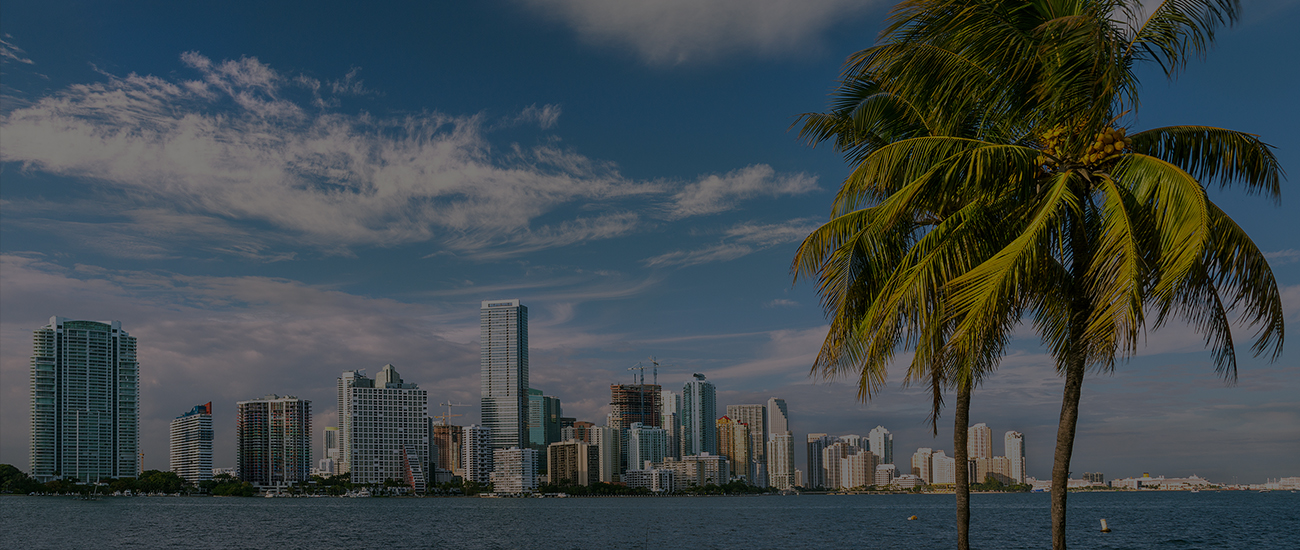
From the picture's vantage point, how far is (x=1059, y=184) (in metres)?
7.20

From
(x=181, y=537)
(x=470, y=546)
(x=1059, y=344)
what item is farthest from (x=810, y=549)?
(x=181, y=537)

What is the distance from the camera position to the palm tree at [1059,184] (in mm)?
6953

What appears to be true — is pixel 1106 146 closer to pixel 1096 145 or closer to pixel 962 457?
pixel 1096 145

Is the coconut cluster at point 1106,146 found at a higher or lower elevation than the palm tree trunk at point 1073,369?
higher

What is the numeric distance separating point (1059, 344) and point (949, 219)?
1.71 meters

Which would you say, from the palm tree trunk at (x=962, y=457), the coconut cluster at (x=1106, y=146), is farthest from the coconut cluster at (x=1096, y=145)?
the palm tree trunk at (x=962, y=457)

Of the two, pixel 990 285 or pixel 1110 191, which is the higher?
pixel 1110 191

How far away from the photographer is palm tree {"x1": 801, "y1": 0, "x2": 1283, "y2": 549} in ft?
22.8

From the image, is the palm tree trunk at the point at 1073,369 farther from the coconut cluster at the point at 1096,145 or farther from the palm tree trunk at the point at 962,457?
the palm tree trunk at the point at 962,457

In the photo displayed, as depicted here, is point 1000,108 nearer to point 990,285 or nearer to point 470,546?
point 990,285

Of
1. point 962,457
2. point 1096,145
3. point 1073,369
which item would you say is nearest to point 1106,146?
point 1096,145

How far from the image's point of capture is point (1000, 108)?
337 inches

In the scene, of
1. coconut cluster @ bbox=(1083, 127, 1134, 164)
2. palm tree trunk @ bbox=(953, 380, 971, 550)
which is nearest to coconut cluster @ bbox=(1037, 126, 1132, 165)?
coconut cluster @ bbox=(1083, 127, 1134, 164)

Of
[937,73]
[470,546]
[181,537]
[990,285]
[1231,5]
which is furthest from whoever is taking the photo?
[181,537]
